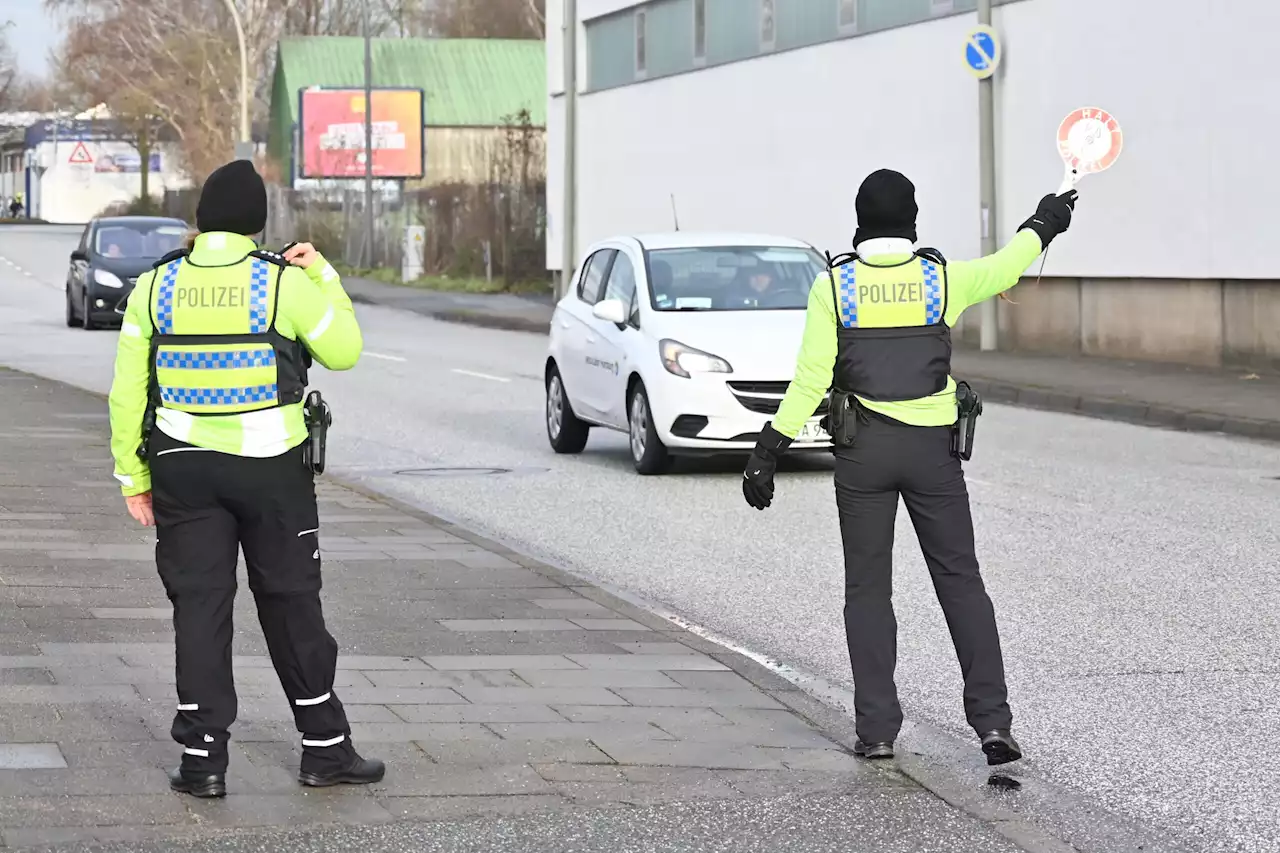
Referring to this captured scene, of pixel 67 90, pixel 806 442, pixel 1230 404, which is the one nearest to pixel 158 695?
pixel 806 442

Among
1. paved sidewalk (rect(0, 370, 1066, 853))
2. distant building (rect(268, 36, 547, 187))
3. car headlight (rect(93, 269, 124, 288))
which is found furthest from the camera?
distant building (rect(268, 36, 547, 187))

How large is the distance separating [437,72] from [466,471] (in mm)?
67557

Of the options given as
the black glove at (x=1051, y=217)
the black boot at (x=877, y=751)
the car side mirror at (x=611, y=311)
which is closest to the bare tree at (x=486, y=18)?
the car side mirror at (x=611, y=311)

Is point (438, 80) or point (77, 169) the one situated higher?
point (438, 80)

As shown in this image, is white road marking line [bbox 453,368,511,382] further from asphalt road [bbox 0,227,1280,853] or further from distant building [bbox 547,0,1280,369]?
distant building [bbox 547,0,1280,369]

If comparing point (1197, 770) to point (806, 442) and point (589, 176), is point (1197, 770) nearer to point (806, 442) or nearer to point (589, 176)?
point (806, 442)

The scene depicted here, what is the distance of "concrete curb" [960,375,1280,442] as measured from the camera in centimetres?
1769

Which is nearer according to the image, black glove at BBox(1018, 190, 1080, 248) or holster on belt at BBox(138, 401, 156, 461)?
holster on belt at BBox(138, 401, 156, 461)

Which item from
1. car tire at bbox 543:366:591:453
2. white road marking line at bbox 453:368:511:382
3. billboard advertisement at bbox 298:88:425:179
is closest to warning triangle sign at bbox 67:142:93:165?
billboard advertisement at bbox 298:88:425:179

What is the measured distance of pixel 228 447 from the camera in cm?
560

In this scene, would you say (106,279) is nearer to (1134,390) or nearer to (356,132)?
(1134,390)

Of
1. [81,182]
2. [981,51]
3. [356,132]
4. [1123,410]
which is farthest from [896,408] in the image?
[81,182]

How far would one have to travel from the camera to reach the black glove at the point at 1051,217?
6352 millimetres

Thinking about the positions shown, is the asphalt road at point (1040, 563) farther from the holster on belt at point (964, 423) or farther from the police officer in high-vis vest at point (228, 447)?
the police officer in high-vis vest at point (228, 447)
